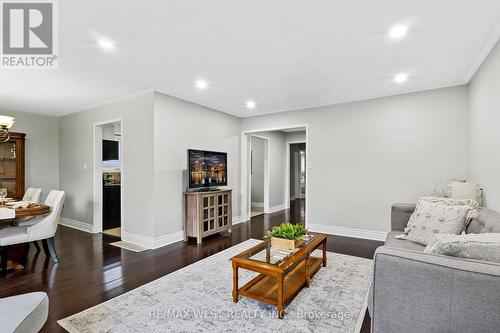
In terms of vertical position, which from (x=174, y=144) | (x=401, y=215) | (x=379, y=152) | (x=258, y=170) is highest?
(x=174, y=144)

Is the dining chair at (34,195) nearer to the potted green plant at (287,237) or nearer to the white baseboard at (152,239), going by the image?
the white baseboard at (152,239)

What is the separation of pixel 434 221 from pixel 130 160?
4215 millimetres

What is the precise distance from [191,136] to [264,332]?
11.2 ft

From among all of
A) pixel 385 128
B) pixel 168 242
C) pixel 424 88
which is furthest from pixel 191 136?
pixel 424 88

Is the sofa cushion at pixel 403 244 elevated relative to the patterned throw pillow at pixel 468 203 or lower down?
lower down

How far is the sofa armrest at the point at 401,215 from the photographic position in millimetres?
2926

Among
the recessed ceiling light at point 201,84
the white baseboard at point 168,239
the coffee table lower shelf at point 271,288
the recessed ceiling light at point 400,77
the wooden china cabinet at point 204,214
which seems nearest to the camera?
the coffee table lower shelf at point 271,288

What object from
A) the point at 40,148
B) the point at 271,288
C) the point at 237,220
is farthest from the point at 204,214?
the point at 40,148

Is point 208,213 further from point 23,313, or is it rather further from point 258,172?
point 258,172

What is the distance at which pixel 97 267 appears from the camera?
306 cm

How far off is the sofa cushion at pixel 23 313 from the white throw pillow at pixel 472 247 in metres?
2.07

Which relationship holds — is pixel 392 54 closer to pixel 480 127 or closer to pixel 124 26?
pixel 480 127

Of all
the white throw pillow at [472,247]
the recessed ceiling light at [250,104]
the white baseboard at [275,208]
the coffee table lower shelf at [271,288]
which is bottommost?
the white baseboard at [275,208]

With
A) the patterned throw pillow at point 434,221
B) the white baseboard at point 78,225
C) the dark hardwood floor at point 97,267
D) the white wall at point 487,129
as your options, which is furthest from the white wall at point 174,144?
the white wall at point 487,129
